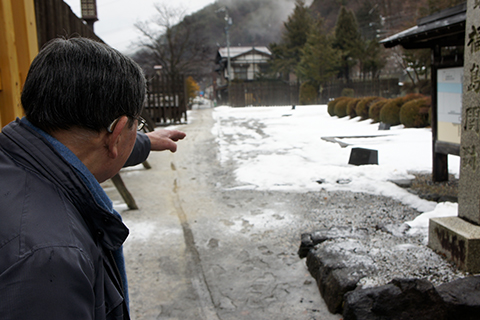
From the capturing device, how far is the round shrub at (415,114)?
11.1m

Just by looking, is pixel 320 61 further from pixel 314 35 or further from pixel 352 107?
pixel 352 107

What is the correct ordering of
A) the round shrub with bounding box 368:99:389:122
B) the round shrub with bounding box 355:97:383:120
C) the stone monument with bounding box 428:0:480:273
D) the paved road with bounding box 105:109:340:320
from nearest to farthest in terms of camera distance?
the paved road with bounding box 105:109:340:320 → the stone monument with bounding box 428:0:480:273 → the round shrub with bounding box 368:99:389:122 → the round shrub with bounding box 355:97:383:120

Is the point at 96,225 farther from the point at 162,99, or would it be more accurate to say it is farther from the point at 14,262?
the point at 162,99

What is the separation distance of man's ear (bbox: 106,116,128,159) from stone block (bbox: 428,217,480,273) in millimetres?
2596

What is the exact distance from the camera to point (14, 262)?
740 millimetres

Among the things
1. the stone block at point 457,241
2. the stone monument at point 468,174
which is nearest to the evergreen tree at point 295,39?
the stone monument at point 468,174

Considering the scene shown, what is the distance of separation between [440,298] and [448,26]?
3648mm

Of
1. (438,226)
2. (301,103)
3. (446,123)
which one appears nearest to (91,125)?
(438,226)

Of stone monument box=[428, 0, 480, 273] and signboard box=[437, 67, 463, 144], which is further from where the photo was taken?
signboard box=[437, 67, 463, 144]

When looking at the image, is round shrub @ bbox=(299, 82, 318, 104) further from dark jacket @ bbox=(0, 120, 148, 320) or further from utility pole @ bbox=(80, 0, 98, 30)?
dark jacket @ bbox=(0, 120, 148, 320)

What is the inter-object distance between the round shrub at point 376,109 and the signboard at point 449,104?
26.0ft

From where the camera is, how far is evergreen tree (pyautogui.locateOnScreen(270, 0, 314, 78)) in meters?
38.8

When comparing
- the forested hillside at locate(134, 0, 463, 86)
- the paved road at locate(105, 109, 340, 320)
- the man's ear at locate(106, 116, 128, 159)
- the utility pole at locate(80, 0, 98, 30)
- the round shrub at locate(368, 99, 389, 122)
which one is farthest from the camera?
the forested hillside at locate(134, 0, 463, 86)

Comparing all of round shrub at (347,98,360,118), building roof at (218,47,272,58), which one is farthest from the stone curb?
building roof at (218,47,272,58)
